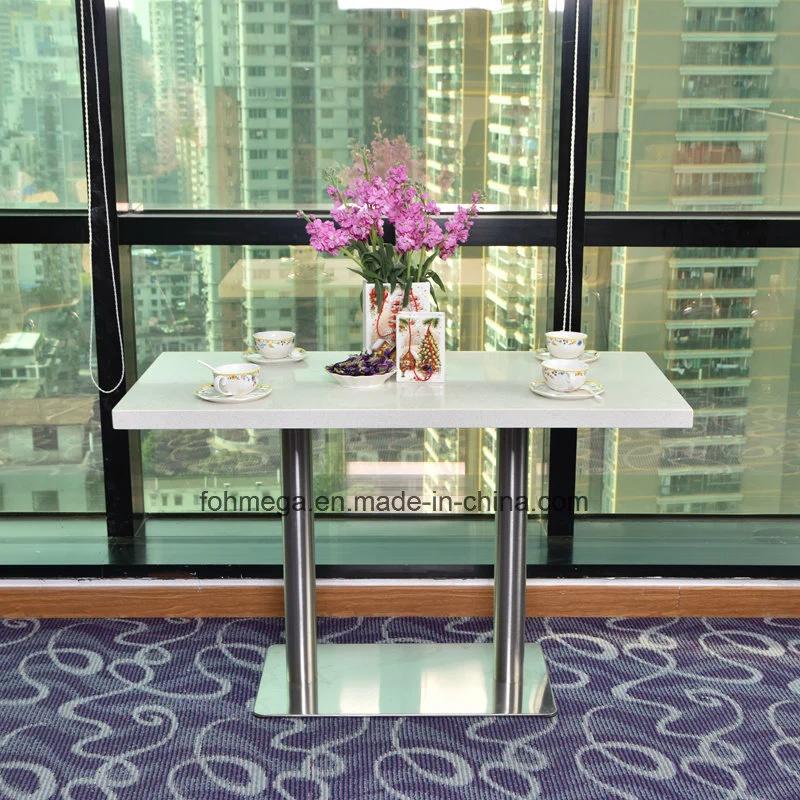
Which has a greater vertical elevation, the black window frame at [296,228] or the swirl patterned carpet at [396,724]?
the black window frame at [296,228]

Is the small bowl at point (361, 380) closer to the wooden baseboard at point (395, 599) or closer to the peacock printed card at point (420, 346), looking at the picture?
the peacock printed card at point (420, 346)

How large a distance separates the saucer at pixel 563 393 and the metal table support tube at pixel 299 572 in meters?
0.60

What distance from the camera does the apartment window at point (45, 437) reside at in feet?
12.0

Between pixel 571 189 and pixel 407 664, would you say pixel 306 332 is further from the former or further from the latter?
pixel 407 664

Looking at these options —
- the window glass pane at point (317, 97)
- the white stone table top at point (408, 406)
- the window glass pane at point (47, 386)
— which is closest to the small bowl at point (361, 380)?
the white stone table top at point (408, 406)

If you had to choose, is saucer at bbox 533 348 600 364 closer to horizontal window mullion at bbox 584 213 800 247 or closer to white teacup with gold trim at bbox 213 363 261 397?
horizontal window mullion at bbox 584 213 800 247

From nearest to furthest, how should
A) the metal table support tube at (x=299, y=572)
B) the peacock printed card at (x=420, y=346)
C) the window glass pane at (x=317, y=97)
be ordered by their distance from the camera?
the peacock printed card at (x=420, y=346), the metal table support tube at (x=299, y=572), the window glass pane at (x=317, y=97)

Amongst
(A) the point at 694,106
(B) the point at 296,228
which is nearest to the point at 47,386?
(B) the point at 296,228

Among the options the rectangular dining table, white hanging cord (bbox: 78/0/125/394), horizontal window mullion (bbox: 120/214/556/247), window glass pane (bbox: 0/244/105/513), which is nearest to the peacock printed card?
the rectangular dining table

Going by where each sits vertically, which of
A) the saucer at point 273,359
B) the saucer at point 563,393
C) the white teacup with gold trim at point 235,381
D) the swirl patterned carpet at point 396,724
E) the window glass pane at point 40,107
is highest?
the window glass pane at point 40,107

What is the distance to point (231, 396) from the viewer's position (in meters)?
2.63

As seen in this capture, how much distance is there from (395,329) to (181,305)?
984mm

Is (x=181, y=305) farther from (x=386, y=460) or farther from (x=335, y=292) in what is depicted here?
(x=386, y=460)

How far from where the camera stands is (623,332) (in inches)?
141
